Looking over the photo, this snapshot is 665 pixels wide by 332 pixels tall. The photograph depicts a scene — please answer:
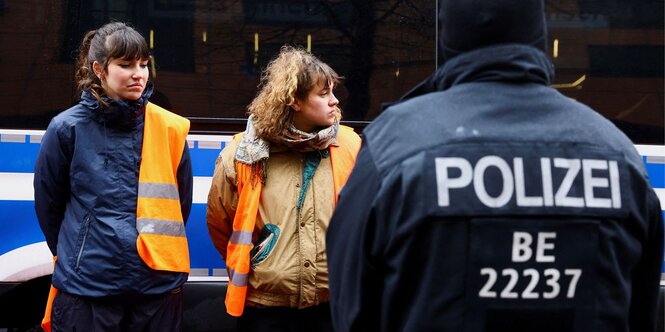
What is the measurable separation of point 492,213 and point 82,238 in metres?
2.07

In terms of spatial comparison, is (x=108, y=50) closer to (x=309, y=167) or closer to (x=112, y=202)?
(x=112, y=202)

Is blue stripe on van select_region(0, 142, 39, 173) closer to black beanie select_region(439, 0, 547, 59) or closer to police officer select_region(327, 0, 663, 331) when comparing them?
police officer select_region(327, 0, 663, 331)

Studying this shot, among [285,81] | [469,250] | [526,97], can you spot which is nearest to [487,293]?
[469,250]

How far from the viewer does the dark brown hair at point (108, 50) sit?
352 cm

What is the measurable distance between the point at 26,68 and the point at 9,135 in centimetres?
34

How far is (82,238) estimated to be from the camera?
3.45m

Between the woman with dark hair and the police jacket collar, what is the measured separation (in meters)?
1.86

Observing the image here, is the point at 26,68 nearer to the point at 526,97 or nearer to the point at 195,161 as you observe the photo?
the point at 195,161

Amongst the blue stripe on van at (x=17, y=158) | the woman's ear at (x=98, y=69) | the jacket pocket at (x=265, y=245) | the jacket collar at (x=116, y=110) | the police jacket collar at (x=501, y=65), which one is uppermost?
the woman's ear at (x=98, y=69)

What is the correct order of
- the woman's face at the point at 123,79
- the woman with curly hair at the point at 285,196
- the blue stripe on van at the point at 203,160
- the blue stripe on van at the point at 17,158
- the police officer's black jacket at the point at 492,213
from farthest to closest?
the blue stripe on van at the point at 203,160 < the blue stripe on van at the point at 17,158 < the woman's face at the point at 123,79 < the woman with curly hair at the point at 285,196 < the police officer's black jacket at the point at 492,213

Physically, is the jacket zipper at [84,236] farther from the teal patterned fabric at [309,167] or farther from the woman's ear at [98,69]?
the teal patterned fabric at [309,167]

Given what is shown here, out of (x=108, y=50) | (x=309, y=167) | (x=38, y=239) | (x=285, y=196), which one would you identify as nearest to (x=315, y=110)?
(x=309, y=167)

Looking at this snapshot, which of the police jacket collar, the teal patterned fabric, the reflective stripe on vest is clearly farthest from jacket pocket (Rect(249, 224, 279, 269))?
the police jacket collar

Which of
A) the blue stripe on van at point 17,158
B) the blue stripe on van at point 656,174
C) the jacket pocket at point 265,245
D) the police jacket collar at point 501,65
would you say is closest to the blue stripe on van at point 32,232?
the blue stripe on van at point 17,158
